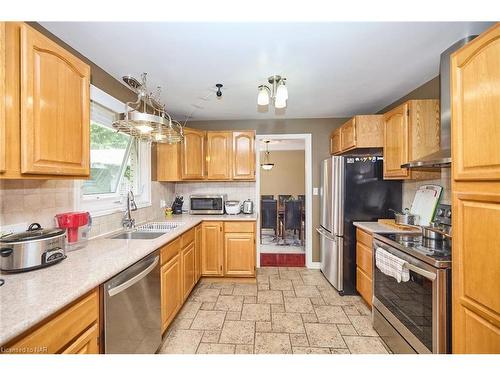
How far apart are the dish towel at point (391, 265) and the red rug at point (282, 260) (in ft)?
6.76

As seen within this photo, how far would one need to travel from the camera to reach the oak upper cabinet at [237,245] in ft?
10.1

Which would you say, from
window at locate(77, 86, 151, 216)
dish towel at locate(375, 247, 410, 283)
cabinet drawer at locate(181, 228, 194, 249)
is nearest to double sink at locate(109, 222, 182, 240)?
cabinet drawer at locate(181, 228, 194, 249)

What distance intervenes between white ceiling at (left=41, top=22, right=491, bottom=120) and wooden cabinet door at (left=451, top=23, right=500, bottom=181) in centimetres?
60

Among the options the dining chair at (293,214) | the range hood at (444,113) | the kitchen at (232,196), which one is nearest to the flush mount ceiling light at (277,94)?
the kitchen at (232,196)

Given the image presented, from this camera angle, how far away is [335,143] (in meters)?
3.42

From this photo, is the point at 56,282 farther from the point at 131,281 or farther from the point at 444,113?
the point at 444,113

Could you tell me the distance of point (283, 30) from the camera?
155 cm

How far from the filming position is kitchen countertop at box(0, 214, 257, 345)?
77 cm

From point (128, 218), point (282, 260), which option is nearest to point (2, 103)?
point (128, 218)

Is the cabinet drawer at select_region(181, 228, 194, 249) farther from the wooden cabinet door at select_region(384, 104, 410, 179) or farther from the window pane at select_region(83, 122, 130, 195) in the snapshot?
the wooden cabinet door at select_region(384, 104, 410, 179)

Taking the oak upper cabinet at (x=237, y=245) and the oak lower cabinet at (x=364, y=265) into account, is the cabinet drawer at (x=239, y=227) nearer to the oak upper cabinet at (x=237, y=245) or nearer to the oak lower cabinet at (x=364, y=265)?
the oak upper cabinet at (x=237, y=245)

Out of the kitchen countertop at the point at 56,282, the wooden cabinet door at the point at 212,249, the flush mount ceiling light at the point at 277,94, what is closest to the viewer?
the kitchen countertop at the point at 56,282
